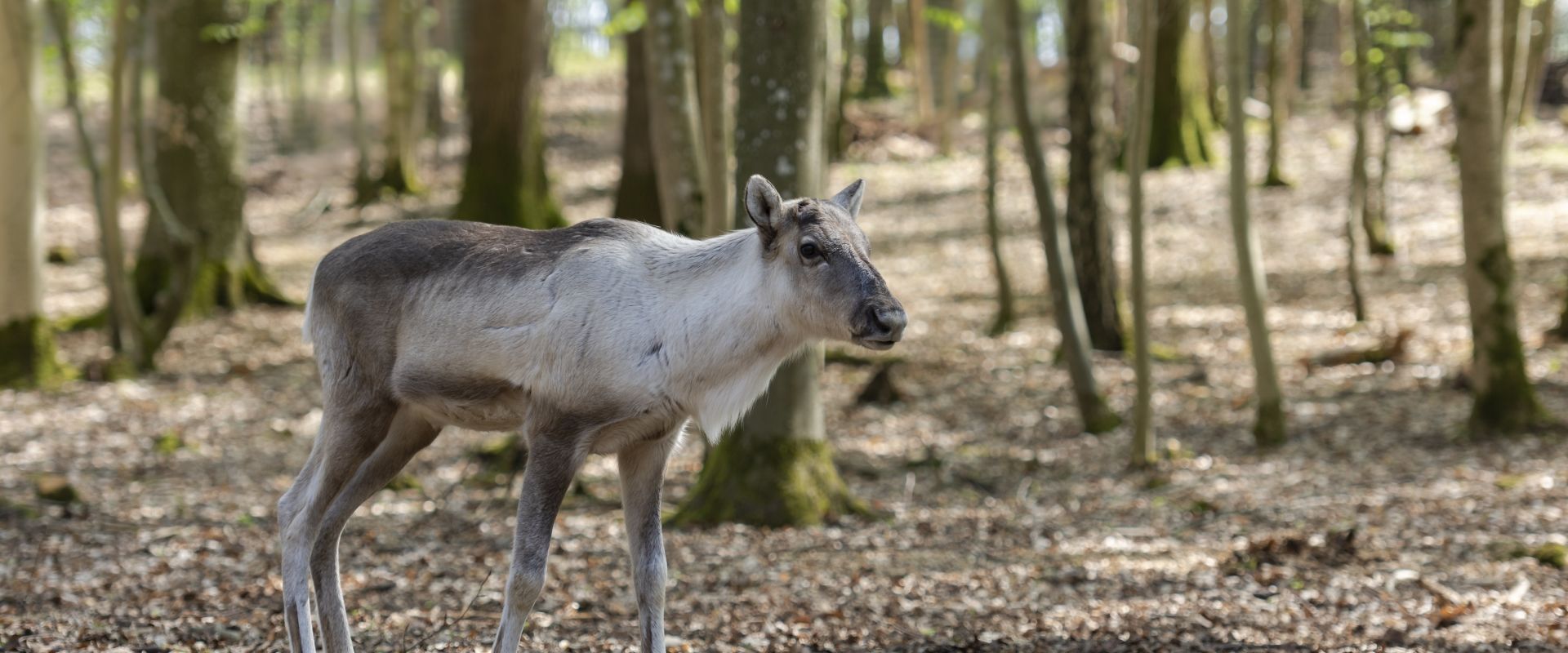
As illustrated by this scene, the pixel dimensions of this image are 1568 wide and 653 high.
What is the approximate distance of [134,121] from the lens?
11273 millimetres

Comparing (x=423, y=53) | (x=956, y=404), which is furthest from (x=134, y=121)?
(x=423, y=53)

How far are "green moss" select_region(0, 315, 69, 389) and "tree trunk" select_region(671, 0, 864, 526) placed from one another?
6.61 meters

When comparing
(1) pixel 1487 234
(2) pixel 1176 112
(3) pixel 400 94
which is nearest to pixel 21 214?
(3) pixel 400 94

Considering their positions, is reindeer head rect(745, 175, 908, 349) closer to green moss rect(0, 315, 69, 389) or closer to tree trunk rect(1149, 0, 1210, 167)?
green moss rect(0, 315, 69, 389)

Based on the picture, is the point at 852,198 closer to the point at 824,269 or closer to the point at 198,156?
the point at 824,269

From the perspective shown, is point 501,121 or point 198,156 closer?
point 198,156

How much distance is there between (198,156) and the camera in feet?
43.4

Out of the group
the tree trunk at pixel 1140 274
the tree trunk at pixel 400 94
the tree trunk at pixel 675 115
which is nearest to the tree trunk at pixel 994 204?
the tree trunk at pixel 1140 274

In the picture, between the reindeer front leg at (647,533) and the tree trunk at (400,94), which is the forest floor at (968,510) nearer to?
the reindeer front leg at (647,533)

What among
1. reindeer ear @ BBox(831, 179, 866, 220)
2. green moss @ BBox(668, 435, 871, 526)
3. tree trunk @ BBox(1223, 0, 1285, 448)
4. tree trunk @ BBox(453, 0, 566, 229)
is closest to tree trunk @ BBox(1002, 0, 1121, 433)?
tree trunk @ BBox(1223, 0, 1285, 448)

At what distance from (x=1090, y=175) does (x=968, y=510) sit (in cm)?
511

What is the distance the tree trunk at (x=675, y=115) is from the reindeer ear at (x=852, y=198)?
3.70m

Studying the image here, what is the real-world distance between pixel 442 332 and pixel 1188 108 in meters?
17.9

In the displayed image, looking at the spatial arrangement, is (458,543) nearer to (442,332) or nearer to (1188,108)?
(442,332)
